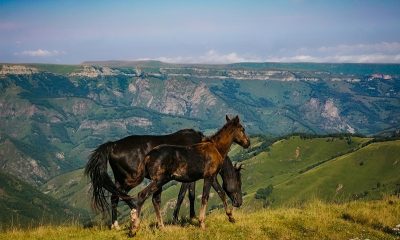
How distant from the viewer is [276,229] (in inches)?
652

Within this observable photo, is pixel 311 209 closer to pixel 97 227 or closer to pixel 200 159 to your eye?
pixel 200 159

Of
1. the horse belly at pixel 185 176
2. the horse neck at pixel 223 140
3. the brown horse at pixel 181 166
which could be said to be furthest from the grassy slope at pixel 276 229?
the horse neck at pixel 223 140

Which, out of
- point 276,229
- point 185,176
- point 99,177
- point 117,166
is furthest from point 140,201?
point 276,229

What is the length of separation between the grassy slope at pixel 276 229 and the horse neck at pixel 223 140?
2.97m

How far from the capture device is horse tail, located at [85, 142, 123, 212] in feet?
58.3

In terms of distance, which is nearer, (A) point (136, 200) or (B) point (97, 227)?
(A) point (136, 200)

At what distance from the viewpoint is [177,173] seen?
16422 mm

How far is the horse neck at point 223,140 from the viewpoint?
18.4 m

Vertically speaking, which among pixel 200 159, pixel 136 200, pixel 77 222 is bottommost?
pixel 77 222

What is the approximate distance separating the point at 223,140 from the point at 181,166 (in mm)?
2793

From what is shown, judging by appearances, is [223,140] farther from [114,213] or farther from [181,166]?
[114,213]

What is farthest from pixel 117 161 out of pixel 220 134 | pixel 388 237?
pixel 388 237

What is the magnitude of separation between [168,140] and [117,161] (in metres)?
2.40

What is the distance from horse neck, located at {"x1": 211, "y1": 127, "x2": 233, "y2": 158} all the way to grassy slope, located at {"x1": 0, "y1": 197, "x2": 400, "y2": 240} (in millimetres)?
2966
